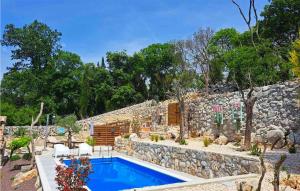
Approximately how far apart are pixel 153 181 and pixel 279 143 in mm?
4996

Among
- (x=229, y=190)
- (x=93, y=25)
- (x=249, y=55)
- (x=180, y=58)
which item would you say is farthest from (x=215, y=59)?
(x=229, y=190)

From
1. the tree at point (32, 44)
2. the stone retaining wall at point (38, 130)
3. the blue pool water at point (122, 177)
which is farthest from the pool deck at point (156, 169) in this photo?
the tree at point (32, 44)

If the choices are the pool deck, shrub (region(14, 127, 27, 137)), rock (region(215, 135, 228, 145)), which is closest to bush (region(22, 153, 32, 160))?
the pool deck

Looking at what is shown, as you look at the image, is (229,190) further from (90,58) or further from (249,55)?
(90,58)

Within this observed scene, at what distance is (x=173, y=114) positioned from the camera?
72.9 feet

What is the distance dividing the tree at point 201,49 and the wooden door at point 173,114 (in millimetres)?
7969

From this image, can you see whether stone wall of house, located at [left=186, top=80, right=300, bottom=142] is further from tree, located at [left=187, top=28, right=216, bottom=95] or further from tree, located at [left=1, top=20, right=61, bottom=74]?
tree, located at [left=1, top=20, right=61, bottom=74]

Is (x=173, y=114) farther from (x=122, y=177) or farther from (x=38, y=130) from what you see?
(x=38, y=130)

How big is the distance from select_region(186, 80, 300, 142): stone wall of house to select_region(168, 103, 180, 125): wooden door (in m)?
3.53

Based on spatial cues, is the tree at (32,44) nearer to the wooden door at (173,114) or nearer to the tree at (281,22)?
the wooden door at (173,114)

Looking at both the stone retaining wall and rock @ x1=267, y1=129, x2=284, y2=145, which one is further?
the stone retaining wall

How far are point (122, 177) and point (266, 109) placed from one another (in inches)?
276

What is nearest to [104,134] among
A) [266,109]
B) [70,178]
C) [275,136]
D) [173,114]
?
[173,114]

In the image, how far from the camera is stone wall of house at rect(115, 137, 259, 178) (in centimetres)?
930
